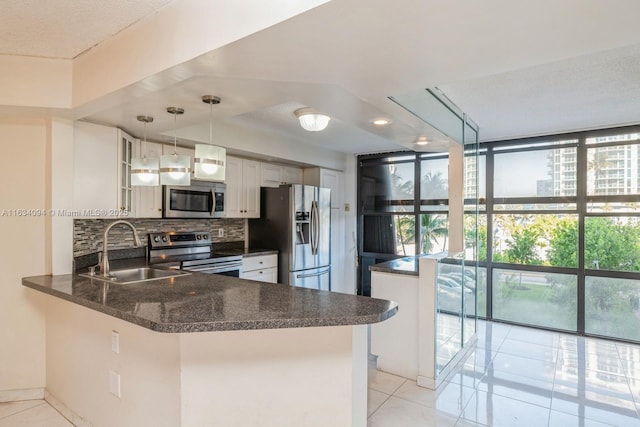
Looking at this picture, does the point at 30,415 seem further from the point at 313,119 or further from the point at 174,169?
the point at 313,119

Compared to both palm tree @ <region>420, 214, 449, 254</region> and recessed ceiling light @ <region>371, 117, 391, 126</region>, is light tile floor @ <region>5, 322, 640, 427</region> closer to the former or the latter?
palm tree @ <region>420, 214, 449, 254</region>

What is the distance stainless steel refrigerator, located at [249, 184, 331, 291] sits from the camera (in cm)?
455

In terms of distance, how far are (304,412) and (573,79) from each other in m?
2.97

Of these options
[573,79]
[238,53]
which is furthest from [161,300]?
[573,79]

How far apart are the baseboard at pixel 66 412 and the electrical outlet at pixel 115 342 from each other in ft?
2.03


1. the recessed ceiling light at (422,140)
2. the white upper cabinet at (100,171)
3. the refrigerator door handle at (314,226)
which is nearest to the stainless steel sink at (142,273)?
the white upper cabinet at (100,171)

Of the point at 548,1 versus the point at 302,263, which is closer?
the point at 548,1

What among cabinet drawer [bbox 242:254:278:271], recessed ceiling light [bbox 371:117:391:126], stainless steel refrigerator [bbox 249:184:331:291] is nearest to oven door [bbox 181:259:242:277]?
cabinet drawer [bbox 242:254:278:271]

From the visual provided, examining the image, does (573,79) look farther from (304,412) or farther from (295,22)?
(304,412)

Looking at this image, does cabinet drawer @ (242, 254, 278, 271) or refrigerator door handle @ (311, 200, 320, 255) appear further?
refrigerator door handle @ (311, 200, 320, 255)

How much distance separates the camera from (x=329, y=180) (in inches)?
219

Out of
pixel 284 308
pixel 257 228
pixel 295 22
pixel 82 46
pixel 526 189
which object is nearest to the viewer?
pixel 295 22

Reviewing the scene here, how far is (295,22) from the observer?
4.38 feet

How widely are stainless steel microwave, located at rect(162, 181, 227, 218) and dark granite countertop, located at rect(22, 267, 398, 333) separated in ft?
4.36
